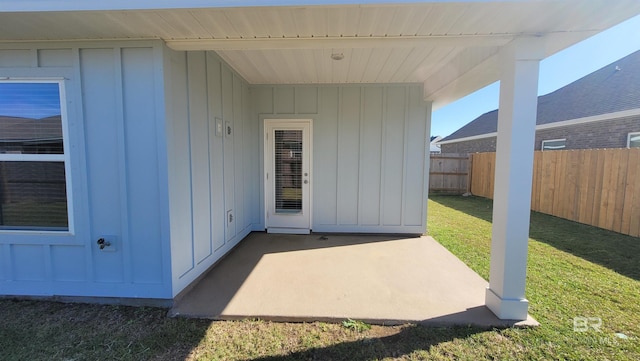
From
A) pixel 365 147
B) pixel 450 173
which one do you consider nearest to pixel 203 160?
pixel 365 147

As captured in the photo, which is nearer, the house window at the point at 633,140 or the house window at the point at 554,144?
the house window at the point at 633,140

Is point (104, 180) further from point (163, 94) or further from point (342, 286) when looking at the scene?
point (342, 286)

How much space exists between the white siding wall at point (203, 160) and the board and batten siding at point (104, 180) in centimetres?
14

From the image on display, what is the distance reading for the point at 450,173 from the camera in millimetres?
10023

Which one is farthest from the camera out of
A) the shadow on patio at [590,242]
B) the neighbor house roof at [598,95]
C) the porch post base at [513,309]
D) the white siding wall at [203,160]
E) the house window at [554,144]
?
the house window at [554,144]

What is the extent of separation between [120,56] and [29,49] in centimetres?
85

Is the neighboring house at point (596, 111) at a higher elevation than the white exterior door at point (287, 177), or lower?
higher

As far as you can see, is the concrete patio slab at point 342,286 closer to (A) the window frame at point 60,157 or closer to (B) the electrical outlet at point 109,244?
(B) the electrical outlet at point 109,244

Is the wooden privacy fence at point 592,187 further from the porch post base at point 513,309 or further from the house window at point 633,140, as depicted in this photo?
the porch post base at point 513,309

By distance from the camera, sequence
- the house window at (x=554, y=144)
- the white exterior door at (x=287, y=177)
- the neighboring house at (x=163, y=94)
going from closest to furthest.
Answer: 1. the neighboring house at (x=163, y=94)
2. the white exterior door at (x=287, y=177)
3. the house window at (x=554, y=144)

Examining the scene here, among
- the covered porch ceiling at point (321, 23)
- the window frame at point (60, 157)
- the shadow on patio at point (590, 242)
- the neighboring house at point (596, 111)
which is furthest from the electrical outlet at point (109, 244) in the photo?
the neighboring house at point (596, 111)

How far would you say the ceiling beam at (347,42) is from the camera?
7.12ft

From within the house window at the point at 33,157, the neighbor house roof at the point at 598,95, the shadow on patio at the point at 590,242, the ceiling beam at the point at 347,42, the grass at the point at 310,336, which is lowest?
the grass at the point at 310,336

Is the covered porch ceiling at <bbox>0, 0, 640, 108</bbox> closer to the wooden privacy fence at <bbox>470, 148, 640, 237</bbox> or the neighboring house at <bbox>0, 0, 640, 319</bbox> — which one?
the neighboring house at <bbox>0, 0, 640, 319</bbox>
